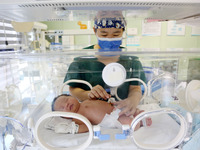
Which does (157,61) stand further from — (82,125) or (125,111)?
(82,125)

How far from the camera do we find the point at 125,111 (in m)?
0.84

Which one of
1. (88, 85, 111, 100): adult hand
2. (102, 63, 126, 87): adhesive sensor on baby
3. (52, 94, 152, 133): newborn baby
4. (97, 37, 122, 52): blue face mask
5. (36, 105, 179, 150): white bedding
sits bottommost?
(36, 105, 179, 150): white bedding

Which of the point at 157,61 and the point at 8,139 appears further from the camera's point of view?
the point at 157,61

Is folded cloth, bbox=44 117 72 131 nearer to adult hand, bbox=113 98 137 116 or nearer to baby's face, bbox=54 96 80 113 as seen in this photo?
baby's face, bbox=54 96 80 113

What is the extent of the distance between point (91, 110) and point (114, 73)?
272 mm

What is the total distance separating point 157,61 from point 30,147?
28.9 inches

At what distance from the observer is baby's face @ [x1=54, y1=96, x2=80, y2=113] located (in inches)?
35.1

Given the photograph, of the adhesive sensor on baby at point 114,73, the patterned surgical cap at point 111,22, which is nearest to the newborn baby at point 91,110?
the adhesive sensor on baby at point 114,73

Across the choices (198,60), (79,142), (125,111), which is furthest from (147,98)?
A: (79,142)

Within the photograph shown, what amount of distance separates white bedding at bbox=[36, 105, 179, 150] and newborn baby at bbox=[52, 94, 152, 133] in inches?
1.6

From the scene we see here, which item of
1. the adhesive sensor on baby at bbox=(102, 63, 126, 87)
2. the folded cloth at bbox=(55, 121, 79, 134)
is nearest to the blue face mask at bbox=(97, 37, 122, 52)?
the adhesive sensor on baby at bbox=(102, 63, 126, 87)

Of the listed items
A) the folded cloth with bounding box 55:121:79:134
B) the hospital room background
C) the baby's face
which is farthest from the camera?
the baby's face

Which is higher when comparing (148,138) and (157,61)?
(157,61)

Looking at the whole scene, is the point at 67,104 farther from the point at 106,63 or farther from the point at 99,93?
the point at 106,63
